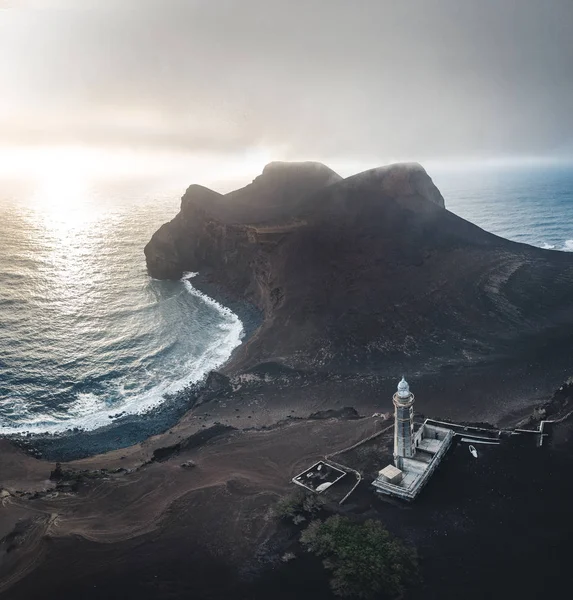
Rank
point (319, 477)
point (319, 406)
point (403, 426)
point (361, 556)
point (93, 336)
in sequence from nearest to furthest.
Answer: point (361, 556) < point (403, 426) < point (319, 477) < point (319, 406) < point (93, 336)

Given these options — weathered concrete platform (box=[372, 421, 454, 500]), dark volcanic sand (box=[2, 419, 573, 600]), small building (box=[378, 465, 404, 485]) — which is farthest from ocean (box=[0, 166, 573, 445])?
weathered concrete platform (box=[372, 421, 454, 500])

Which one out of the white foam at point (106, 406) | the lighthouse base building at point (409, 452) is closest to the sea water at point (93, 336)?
the white foam at point (106, 406)

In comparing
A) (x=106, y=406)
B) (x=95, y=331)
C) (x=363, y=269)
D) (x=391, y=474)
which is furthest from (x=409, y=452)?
(x=95, y=331)

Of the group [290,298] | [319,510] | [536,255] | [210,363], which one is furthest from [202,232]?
[319,510]

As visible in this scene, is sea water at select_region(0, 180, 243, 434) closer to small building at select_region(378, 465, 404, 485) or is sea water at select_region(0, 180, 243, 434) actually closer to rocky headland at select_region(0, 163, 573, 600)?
rocky headland at select_region(0, 163, 573, 600)

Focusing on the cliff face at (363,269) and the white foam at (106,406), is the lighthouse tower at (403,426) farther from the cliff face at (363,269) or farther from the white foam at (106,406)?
the white foam at (106,406)

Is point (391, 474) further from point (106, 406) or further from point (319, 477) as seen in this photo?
point (106, 406)
